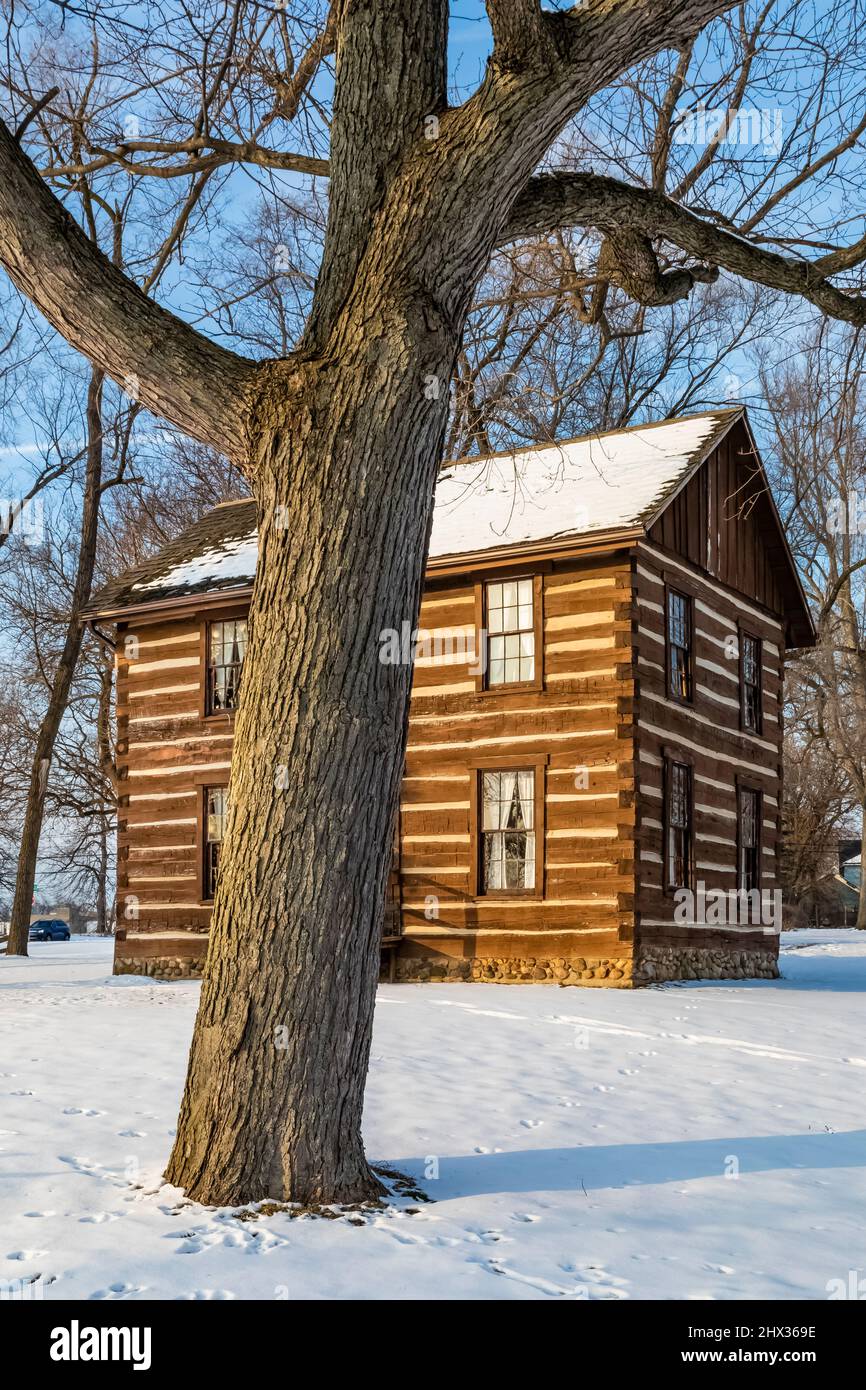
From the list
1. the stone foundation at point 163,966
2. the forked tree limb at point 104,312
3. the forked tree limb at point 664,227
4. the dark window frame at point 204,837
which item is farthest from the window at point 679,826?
the forked tree limb at point 104,312

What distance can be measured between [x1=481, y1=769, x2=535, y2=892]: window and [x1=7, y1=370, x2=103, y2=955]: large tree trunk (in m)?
11.1

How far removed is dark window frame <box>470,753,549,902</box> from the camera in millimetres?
17875

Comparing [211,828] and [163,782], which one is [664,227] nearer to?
[211,828]

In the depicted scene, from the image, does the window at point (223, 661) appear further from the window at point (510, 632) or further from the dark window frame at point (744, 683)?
the dark window frame at point (744, 683)

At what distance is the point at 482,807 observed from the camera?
18.6 m

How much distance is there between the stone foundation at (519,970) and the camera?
17203mm

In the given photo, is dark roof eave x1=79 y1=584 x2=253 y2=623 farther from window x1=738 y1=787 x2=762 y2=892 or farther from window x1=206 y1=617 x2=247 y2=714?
window x1=738 y1=787 x2=762 y2=892

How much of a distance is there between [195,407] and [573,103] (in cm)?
235

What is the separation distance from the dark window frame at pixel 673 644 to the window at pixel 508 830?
245 centimetres

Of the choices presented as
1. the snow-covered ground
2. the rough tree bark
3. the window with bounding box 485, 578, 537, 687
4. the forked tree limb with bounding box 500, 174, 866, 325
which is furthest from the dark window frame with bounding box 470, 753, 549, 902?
the rough tree bark

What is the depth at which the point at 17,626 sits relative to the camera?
99.9 feet

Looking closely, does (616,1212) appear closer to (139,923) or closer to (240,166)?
(240,166)

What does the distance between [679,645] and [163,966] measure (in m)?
9.53
